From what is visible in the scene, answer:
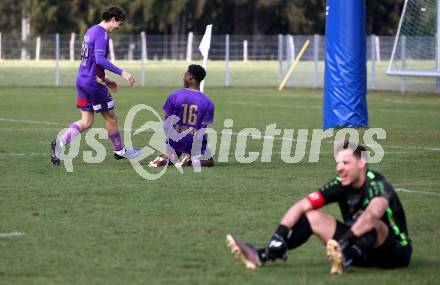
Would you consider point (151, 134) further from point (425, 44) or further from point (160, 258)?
point (425, 44)

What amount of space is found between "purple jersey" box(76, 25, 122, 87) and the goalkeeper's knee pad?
721cm

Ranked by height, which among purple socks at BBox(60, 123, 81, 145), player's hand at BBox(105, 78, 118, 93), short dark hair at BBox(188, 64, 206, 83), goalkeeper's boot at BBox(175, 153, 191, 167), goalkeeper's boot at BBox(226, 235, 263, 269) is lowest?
goalkeeper's boot at BBox(175, 153, 191, 167)

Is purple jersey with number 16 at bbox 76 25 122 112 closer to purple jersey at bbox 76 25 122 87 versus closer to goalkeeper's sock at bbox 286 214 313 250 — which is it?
purple jersey at bbox 76 25 122 87

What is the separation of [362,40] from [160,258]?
14.5 m

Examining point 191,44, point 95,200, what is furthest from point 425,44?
point 95,200

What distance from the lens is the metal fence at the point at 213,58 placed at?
4394 centimetres

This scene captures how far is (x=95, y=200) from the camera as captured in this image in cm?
1176

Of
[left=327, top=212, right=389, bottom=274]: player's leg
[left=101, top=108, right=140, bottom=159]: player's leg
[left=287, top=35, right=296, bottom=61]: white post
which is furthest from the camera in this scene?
[left=287, top=35, right=296, bottom=61]: white post

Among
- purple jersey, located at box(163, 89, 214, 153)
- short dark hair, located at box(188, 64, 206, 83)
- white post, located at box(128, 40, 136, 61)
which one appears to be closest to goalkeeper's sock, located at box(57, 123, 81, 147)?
purple jersey, located at box(163, 89, 214, 153)

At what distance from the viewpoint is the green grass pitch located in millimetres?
8086

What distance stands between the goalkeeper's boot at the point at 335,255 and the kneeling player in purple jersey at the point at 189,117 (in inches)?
271

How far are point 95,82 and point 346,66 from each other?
8.37 m

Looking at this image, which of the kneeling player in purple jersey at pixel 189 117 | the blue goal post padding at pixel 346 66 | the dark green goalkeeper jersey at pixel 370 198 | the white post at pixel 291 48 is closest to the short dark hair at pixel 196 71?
the kneeling player in purple jersey at pixel 189 117

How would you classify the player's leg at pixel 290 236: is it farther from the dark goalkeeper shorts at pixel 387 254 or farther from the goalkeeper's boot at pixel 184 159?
the goalkeeper's boot at pixel 184 159
